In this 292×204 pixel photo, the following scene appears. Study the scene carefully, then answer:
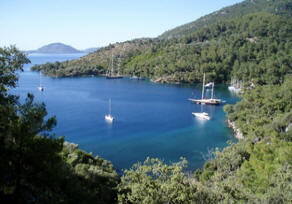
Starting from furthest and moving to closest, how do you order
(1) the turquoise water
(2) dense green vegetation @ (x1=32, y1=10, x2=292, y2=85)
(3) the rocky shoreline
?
(2) dense green vegetation @ (x1=32, y1=10, x2=292, y2=85)
(3) the rocky shoreline
(1) the turquoise water

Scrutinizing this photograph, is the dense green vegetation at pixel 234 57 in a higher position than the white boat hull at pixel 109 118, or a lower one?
higher

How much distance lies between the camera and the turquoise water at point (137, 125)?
1163 inches

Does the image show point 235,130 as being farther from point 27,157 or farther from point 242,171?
point 27,157

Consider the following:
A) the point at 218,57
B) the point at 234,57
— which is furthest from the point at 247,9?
the point at 218,57

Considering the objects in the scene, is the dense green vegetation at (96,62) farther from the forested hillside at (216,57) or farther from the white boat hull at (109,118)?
the white boat hull at (109,118)

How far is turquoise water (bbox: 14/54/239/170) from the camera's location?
29.5 m

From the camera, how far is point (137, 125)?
128 feet

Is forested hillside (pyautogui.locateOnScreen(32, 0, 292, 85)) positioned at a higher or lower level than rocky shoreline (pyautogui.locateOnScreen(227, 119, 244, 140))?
higher

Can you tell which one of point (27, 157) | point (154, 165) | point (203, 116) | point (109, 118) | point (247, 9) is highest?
point (247, 9)

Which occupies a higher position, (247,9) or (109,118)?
(247,9)

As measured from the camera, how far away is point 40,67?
107m

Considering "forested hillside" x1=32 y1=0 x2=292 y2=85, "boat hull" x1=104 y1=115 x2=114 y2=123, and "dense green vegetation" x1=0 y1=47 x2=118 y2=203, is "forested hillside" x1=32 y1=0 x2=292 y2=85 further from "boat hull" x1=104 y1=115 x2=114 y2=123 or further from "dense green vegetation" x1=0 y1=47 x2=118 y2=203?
"dense green vegetation" x1=0 y1=47 x2=118 y2=203

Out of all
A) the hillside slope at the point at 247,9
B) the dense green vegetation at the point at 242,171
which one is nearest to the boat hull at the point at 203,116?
the dense green vegetation at the point at 242,171

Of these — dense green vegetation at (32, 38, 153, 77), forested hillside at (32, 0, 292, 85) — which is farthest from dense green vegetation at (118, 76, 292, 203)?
dense green vegetation at (32, 38, 153, 77)
